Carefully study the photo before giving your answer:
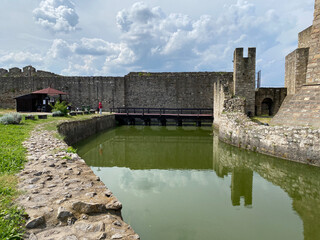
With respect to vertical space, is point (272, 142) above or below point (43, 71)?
below

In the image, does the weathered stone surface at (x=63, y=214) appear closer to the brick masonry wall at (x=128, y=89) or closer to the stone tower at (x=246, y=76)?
the stone tower at (x=246, y=76)

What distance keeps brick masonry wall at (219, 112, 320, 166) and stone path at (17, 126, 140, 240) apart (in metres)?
6.64

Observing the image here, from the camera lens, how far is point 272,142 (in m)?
8.16

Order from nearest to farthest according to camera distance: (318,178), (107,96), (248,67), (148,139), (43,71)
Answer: (318,178) → (148,139) → (248,67) → (107,96) → (43,71)

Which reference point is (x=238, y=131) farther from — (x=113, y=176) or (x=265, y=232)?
(x=265, y=232)

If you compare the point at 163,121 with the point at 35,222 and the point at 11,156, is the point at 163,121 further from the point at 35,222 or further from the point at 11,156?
the point at 35,222

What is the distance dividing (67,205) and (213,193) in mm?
3585

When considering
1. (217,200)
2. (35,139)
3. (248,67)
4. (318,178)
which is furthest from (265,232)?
(248,67)

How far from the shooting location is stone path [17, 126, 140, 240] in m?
2.24

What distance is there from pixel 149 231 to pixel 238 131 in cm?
727

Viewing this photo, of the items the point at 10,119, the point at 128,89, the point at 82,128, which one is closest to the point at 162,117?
the point at 128,89

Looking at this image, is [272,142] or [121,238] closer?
[121,238]

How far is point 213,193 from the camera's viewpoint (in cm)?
527

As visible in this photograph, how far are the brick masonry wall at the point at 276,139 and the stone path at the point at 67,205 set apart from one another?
21.8 feet
